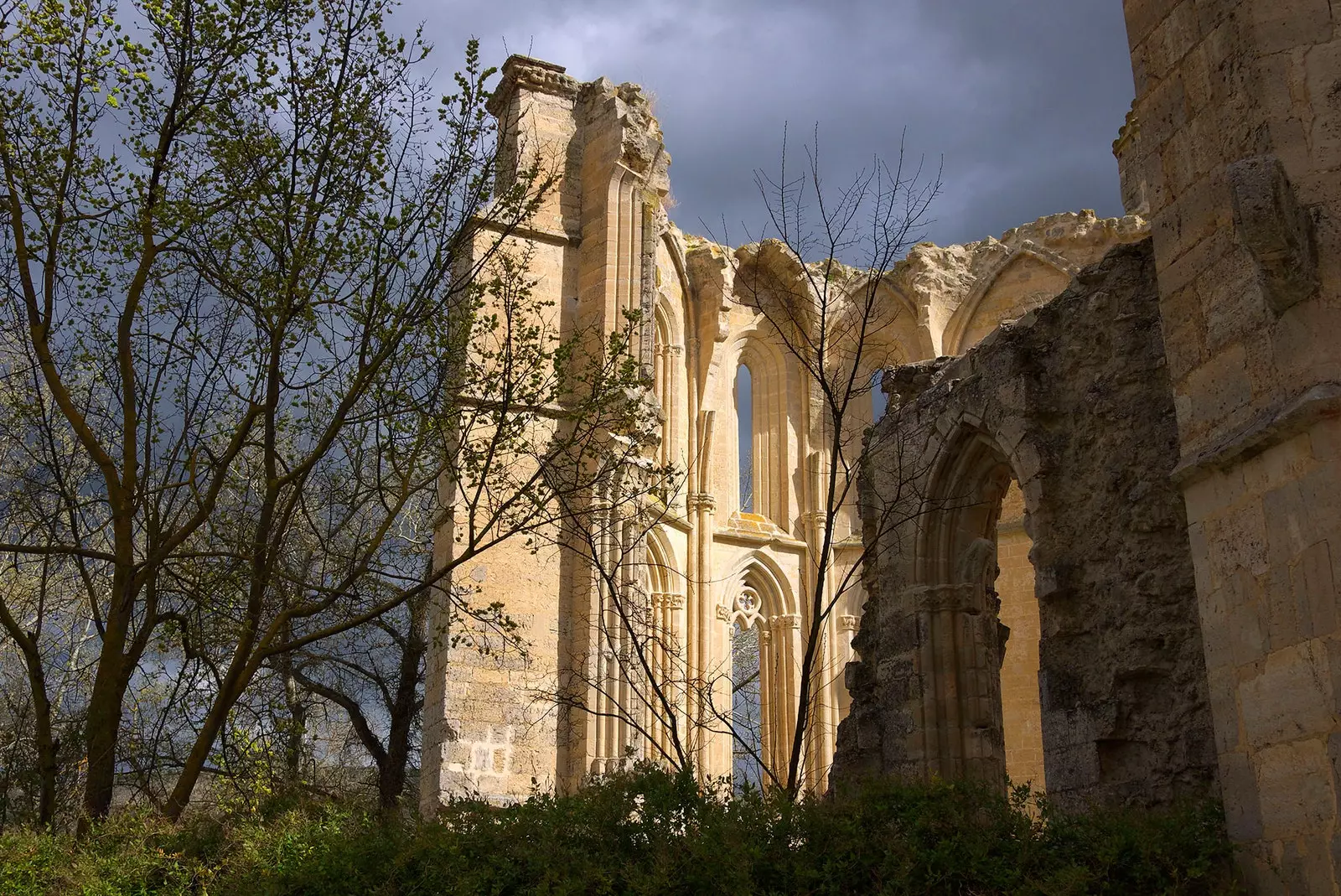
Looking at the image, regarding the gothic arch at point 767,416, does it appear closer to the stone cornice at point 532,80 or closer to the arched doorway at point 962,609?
the stone cornice at point 532,80

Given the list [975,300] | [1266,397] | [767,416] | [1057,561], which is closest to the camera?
[1266,397]

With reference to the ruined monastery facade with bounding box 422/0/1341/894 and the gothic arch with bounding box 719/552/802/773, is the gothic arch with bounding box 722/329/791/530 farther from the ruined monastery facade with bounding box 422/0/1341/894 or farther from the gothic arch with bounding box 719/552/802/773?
the ruined monastery facade with bounding box 422/0/1341/894

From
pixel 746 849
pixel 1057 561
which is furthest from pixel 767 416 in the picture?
pixel 746 849

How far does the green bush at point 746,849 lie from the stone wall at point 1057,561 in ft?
3.91

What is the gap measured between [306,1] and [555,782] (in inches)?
284

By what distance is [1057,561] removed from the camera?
7281mm

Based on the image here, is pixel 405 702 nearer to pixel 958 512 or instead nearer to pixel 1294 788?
pixel 958 512

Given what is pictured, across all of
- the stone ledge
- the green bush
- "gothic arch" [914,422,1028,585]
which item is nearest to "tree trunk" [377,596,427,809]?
"gothic arch" [914,422,1028,585]

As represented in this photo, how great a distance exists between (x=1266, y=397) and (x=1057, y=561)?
231 centimetres

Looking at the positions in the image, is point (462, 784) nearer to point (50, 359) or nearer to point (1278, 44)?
point (50, 359)

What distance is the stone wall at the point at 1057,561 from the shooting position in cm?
659

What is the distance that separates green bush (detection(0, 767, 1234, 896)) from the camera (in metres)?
4.90

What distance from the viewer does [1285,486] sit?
4965 mm

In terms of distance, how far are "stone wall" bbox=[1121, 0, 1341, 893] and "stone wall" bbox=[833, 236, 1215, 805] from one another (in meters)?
1.16
